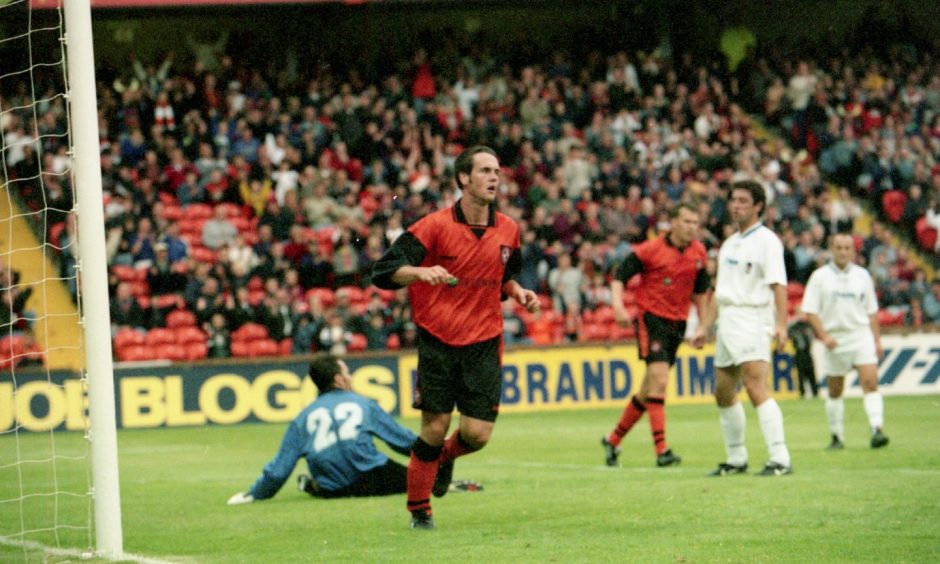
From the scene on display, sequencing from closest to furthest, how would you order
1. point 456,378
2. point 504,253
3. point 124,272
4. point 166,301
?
point 456,378 < point 504,253 < point 166,301 < point 124,272

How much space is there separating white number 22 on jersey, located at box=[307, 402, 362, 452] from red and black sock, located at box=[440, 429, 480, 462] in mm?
1636

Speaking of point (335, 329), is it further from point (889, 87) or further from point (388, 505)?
point (889, 87)

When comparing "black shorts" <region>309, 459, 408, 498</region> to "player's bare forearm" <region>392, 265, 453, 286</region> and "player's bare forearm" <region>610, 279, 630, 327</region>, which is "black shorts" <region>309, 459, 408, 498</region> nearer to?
"player's bare forearm" <region>610, 279, 630, 327</region>

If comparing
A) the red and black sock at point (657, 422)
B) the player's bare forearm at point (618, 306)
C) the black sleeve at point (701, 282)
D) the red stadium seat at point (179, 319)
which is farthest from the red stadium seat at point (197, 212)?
the red and black sock at point (657, 422)

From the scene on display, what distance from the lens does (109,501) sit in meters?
7.57

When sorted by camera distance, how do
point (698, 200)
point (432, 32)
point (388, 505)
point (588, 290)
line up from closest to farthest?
point (388, 505)
point (588, 290)
point (698, 200)
point (432, 32)

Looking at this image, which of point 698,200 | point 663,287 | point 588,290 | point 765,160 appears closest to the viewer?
point 663,287

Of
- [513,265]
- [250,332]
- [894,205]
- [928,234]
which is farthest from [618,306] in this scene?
[894,205]

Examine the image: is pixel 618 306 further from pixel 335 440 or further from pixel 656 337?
pixel 335 440

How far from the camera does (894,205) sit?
27.0 metres

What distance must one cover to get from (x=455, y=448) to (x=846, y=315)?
21.4ft

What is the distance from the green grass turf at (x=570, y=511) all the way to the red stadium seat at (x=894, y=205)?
1199 cm

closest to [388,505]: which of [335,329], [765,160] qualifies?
[335,329]

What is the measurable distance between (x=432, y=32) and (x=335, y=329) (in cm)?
1001
